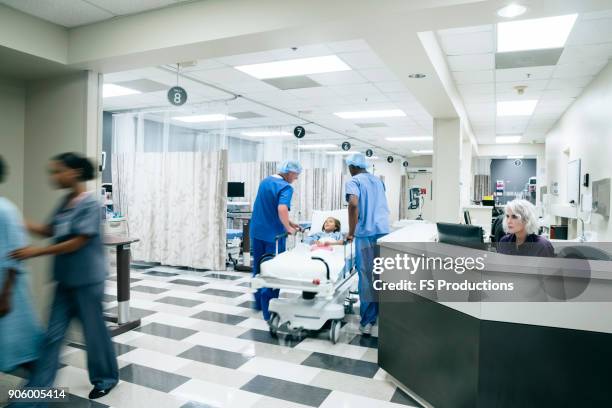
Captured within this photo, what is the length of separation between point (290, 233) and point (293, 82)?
2.81 metres

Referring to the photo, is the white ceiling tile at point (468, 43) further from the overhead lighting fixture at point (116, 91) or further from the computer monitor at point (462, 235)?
the overhead lighting fixture at point (116, 91)

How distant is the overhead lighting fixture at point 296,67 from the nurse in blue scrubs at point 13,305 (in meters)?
3.75

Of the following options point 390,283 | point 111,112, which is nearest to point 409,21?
point 390,283

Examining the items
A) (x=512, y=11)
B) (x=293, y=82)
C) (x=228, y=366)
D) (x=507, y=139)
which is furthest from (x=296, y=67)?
(x=507, y=139)

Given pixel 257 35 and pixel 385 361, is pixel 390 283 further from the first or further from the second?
pixel 257 35

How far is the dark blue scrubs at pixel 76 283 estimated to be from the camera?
7.86ft

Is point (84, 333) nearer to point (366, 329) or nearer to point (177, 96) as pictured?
point (366, 329)

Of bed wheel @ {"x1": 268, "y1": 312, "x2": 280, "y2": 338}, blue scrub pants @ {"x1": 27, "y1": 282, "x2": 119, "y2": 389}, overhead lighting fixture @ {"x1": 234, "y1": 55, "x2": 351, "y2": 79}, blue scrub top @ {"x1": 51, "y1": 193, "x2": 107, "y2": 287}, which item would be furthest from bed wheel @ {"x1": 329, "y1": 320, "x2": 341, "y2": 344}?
overhead lighting fixture @ {"x1": 234, "y1": 55, "x2": 351, "y2": 79}

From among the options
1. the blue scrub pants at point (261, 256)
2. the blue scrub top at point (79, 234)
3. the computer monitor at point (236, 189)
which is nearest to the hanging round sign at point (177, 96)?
the blue scrub pants at point (261, 256)

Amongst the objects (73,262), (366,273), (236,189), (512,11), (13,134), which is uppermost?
(512,11)

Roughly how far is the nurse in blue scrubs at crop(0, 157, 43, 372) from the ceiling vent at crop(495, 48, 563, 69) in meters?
4.89

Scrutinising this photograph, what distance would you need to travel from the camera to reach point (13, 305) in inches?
88.6

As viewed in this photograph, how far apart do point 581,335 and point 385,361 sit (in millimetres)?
1390

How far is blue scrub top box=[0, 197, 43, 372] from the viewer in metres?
2.16
